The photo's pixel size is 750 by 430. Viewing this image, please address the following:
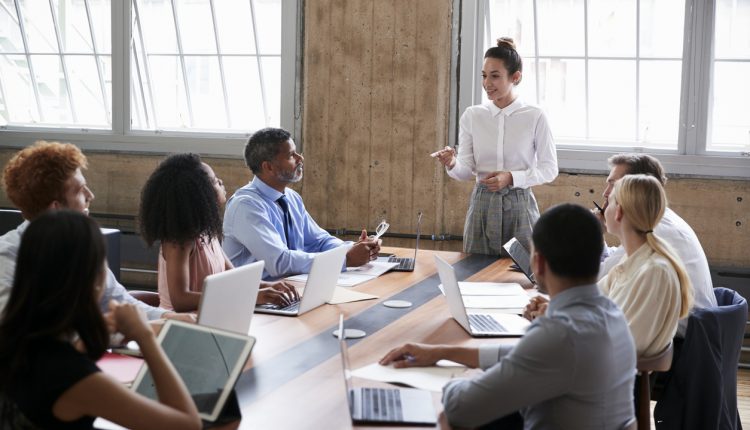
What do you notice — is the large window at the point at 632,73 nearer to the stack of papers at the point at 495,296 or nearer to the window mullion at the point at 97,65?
the stack of papers at the point at 495,296

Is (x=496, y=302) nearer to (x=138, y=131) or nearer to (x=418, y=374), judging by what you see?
(x=418, y=374)

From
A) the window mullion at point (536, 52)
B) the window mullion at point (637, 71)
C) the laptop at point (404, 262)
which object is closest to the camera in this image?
the laptop at point (404, 262)

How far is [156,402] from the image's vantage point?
1857mm

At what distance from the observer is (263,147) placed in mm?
4125

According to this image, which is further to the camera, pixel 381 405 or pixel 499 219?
pixel 499 219

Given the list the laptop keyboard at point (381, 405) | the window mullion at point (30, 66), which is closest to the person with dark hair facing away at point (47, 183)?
the laptop keyboard at point (381, 405)

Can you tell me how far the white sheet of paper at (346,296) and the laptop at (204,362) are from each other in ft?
4.02

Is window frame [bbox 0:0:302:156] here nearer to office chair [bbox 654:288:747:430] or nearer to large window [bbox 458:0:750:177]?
large window [bbox 458:0:750:177]

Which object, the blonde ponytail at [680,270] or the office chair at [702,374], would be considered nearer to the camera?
the blonde ponytail at [680,270]

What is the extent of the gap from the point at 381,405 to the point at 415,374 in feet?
0.95

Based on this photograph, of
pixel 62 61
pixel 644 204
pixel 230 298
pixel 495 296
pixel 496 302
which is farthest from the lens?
pixel 62 61

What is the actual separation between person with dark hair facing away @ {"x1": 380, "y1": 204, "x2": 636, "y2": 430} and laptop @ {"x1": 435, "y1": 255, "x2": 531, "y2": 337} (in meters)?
0.68

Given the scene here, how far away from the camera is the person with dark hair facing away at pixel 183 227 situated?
10.1 ft

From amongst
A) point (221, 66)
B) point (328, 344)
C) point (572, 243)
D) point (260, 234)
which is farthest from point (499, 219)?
point (221, 66)
